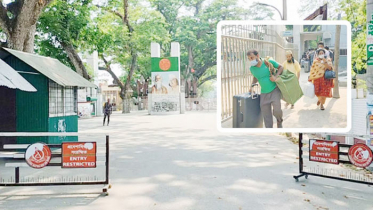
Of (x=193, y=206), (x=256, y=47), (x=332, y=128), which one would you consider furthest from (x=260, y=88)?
(x=193, y=206)

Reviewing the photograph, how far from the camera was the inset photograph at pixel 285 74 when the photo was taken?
1728 millimetres

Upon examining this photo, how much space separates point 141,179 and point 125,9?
74.8 ft

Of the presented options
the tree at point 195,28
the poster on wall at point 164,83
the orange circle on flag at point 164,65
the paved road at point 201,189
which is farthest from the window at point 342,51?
the tree at point 195,28

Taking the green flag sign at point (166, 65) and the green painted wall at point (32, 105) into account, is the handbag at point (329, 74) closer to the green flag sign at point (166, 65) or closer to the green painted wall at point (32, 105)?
the green painted wall at point (32, 105)

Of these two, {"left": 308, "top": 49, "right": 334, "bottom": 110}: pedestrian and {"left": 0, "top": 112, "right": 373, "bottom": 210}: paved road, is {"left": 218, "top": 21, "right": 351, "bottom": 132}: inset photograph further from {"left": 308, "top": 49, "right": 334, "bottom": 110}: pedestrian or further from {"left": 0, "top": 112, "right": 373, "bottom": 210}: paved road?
{"left": 0, "top": 112, "right": 373, "bottom": 210}: paved road

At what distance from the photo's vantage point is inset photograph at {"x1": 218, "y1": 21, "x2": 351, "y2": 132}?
1728 mm

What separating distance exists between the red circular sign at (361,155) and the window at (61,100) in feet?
23.4

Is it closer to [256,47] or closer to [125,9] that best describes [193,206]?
[256,47]

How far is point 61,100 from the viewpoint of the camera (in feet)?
32.5

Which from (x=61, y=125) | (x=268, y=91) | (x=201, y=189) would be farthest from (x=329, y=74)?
(x=61, y=125)

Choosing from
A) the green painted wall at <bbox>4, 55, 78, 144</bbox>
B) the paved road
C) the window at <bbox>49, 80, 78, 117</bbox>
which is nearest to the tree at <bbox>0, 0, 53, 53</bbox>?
the window at <bbox>49, 80, 78, 117</bbox>

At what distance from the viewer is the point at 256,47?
5.64 ft

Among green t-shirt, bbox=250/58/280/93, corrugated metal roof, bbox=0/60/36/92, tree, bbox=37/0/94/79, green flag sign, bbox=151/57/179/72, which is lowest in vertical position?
green t-shirt, bbox=250/58/280/93

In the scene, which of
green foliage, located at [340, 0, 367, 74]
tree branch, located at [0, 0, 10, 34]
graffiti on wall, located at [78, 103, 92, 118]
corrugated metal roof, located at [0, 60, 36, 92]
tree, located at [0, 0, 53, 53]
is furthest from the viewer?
graffiti on wall, located at [78, 103, 92, 118]
